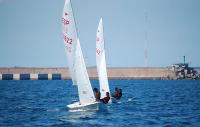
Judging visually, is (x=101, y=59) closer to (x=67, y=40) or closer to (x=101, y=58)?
(x=101, y=58)

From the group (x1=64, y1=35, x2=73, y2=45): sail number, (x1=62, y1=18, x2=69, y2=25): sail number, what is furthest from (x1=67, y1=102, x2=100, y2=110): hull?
(x1=62, y1=18, x2=69, y2=25): sail number

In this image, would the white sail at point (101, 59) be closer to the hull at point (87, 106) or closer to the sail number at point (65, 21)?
the hull at point (87, 106)

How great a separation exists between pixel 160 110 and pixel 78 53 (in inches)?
436

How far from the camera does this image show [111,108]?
58.8m

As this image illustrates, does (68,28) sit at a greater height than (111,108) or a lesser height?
greater

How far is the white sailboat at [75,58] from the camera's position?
50062 mm

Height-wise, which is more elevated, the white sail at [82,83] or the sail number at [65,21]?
the sail number at [65,21]

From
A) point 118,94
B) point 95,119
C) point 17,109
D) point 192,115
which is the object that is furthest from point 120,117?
point 118,94

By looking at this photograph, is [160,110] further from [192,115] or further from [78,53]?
[78,53]

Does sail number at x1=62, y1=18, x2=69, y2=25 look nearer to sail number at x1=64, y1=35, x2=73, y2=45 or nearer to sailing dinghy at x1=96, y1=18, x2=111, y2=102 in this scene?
sail number at x1=64, y1=35, x2=73, y2=45

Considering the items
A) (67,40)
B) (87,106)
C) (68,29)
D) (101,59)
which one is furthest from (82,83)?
(101,59)

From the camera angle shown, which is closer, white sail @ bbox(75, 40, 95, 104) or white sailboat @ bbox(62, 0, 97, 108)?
white sailboat @ bbox(62, 0, 97, 108)

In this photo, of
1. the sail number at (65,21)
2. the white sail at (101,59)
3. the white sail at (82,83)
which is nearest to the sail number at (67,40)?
the sail number at (65,21)

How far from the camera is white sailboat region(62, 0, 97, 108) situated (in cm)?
5006
